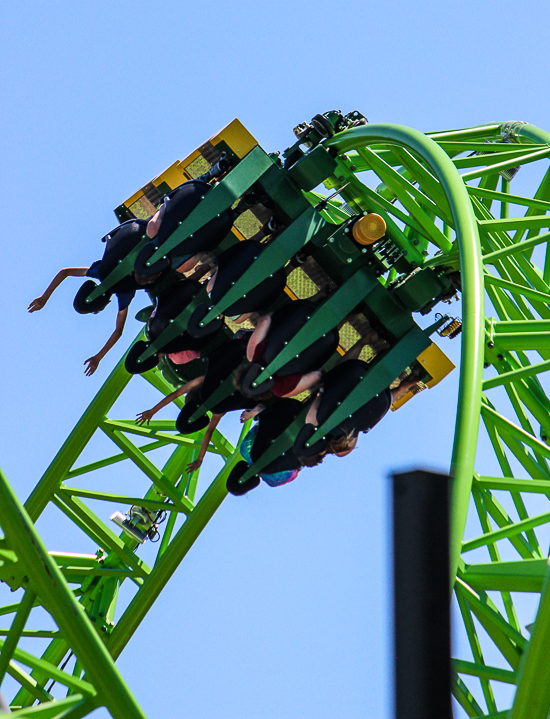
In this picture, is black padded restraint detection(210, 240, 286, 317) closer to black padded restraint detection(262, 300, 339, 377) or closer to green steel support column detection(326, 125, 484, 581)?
black padded restraint detection(262, 300, 339, 377)

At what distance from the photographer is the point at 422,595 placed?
1.86 m

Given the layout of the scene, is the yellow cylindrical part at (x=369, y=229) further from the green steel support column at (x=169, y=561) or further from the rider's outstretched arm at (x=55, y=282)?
the green steel support column at (x=169, y=561)

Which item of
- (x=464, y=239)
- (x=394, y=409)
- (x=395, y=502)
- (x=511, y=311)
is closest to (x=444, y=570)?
(x=395, y=502)

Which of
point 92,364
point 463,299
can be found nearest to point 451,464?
point 463,299

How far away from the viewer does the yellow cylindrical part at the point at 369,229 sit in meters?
9.20

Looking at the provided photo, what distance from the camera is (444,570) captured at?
187 centimetres

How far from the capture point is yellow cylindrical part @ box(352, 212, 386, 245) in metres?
9.20

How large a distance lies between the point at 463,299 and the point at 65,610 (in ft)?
12.5

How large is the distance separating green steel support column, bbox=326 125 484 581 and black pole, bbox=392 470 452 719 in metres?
2.55

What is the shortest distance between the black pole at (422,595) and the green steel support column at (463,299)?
255 centimetres

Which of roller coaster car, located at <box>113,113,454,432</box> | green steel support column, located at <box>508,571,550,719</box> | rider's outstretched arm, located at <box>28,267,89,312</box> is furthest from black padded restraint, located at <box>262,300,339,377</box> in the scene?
green steel support column, located at <box>508,571,550,719</box>

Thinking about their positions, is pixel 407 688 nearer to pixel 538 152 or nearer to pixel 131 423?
pixel 538 152

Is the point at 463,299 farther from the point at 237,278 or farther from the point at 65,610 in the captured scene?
the point at 65,610

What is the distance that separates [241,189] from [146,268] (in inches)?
53.9
